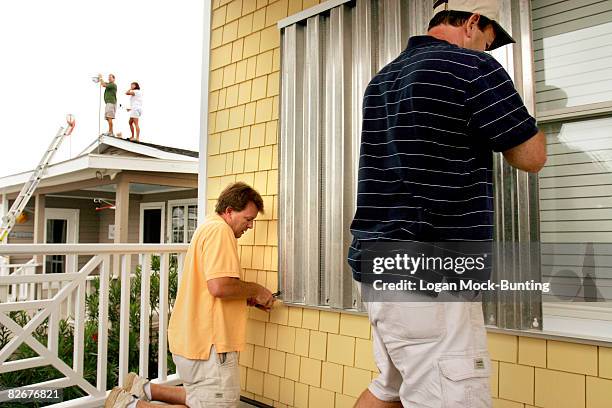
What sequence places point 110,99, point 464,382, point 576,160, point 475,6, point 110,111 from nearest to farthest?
point 464,382
point 475,6
point 576,160
point 110,111
point 110,99

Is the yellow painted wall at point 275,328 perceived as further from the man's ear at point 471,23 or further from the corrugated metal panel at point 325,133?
the man's ear at point 471,23

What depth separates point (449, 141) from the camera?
4.44 feet

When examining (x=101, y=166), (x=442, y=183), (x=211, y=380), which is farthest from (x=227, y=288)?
(x=101, y=166)

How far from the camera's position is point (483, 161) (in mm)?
1388

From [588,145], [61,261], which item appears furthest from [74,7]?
[588,145]

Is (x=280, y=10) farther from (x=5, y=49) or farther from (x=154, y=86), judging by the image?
(x=5, y=49)

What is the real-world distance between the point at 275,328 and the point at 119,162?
635 centimetres

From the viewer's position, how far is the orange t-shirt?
8.91 feet

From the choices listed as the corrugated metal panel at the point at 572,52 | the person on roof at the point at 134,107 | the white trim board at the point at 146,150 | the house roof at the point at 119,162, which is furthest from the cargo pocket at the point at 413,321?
the person on roof at the point at 134,107

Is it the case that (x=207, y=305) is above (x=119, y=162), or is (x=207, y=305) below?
below

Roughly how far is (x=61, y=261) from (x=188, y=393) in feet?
38.6

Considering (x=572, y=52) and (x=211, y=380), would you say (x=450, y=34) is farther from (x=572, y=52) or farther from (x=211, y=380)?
(x=211, y=380)

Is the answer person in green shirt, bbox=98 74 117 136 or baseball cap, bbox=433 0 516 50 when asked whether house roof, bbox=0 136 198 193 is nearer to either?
person in green shirt, bbox=98 74 117 136

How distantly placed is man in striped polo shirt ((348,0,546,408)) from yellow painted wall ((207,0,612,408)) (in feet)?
2.70
